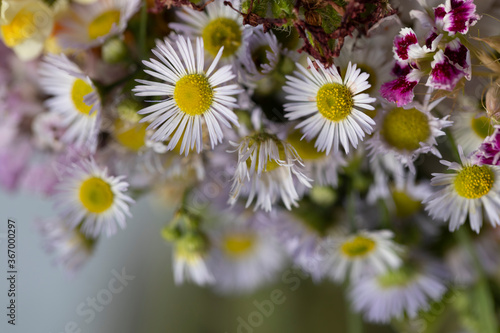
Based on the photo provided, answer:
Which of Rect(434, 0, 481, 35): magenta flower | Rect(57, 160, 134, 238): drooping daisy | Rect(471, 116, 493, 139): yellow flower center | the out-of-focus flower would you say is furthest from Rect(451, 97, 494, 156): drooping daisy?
the out-of-focus flower

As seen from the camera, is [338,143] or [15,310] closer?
[338,143]

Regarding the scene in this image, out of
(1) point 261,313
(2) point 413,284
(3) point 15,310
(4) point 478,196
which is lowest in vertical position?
(1) point 261,313

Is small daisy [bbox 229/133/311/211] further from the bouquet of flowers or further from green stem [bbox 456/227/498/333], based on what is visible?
green stem [bbox 456/227/498/333]

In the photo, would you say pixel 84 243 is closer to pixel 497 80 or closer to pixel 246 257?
pixel 246 257

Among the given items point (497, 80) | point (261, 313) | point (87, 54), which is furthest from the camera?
point (261, 313)

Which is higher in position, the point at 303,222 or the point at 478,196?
the point at 478,196

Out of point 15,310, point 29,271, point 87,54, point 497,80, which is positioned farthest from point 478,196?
point 29,271
